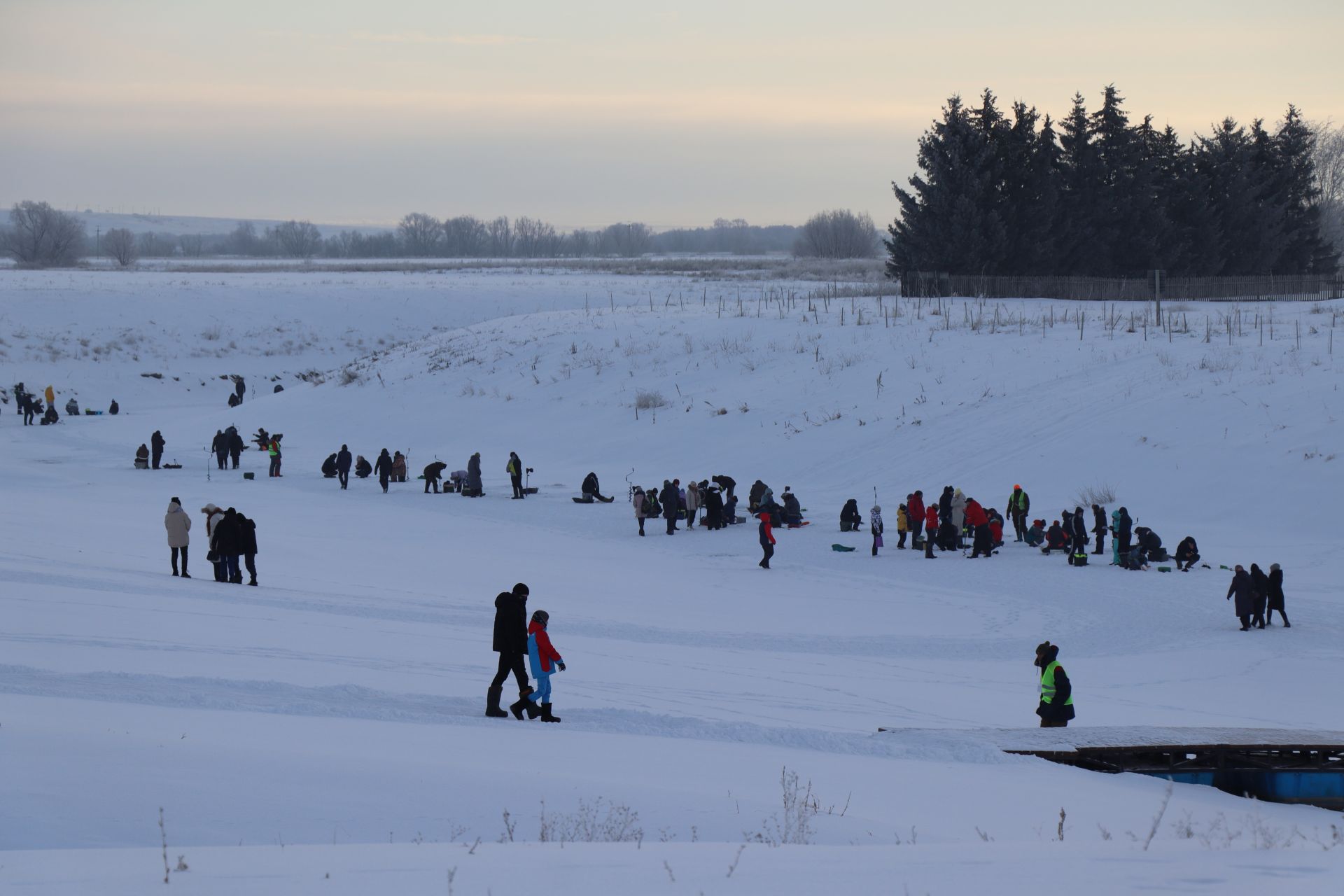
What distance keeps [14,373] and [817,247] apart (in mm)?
99895

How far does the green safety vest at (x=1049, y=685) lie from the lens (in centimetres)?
1098

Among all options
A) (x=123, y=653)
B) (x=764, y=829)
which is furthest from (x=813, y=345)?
(x=764, y=829)

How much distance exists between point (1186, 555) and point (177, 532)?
635 inches

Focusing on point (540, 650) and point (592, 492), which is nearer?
point (540, 650)

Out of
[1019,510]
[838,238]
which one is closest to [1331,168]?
[838,238]

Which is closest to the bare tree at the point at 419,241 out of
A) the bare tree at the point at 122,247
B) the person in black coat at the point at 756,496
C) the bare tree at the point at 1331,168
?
the bare tree at the point at 122,247

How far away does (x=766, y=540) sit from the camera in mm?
20703

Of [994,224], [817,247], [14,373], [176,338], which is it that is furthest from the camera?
[817,247]

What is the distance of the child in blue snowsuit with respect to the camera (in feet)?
34.4

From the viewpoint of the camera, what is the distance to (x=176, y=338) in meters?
62.8

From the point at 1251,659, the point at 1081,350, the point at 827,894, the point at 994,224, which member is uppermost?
the point at 994,224

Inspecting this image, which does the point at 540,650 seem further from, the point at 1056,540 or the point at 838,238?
the point at 838,238

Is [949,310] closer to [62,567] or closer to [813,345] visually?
[813,345]

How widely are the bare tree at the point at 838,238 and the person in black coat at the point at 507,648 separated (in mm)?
126886
